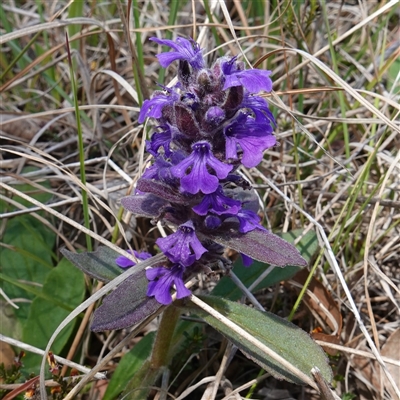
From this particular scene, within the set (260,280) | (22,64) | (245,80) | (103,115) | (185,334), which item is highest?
(245,80)

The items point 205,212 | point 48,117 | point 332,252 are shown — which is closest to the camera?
point 205,212

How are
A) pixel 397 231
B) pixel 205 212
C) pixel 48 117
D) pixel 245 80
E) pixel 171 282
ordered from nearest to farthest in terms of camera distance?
1. pixel 245 80
2. pixel 205 212
3. pixel 171 282
4. pixel 397 231
5. pixel 48 117

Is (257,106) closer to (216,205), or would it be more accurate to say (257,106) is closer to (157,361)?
(216,205)

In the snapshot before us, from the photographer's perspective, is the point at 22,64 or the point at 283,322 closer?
the point at 283,322

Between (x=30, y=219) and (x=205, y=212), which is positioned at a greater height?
(x=205, y=212)

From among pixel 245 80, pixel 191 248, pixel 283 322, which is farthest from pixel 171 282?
pixel 245 80

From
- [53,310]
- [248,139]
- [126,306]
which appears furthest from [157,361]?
[248,139]

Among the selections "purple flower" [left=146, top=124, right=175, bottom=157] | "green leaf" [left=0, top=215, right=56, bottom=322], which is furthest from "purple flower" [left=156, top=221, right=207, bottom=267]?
"green leaf" [left=0, top=215, right=56, bottom=322]

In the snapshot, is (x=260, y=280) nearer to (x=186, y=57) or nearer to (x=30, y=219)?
(x=186, y=57)
